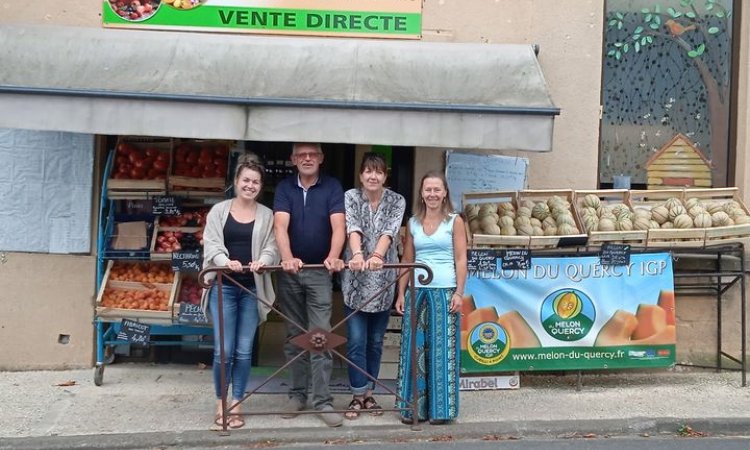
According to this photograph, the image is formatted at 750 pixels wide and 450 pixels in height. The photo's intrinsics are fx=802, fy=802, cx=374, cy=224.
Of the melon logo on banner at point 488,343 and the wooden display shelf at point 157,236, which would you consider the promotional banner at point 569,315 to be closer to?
the melon logo on banner at point 488,343

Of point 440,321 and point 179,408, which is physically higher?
point 440,321

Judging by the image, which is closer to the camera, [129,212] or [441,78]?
[441,78]

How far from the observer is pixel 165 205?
666 centimetres

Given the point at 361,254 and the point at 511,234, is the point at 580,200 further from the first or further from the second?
the point at 361,254

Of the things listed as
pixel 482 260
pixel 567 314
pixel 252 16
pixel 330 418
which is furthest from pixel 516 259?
pixel 252 16

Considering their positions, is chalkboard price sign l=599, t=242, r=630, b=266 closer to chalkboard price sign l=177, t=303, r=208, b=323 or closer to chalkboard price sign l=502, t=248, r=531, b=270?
chalkboard price sign l=502, t=248, r=531, b=270

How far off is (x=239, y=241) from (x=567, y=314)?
2736 millimetres

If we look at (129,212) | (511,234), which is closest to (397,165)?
(511,234)

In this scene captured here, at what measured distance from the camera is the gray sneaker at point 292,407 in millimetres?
5736

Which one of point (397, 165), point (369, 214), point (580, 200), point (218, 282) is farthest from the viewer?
point (397, 165)

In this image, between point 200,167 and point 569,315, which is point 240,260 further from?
point 569,315

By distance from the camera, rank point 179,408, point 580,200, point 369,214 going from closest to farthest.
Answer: point 369,214, point 179,408, point 580,200

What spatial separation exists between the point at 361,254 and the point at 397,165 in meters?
1.92

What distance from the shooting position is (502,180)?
706 centimetres
